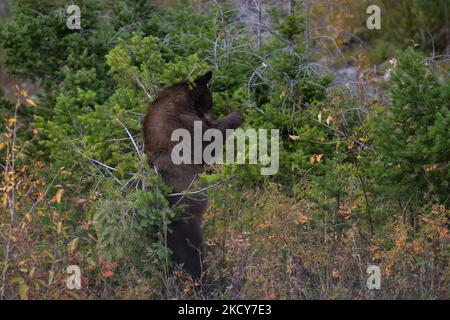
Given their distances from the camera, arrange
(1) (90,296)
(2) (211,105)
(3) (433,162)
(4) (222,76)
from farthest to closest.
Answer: (4) (222,76) → (2) (211,105) → (3) (433,162) → (1) (90,296)

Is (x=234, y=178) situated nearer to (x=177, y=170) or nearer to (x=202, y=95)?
(x=177, y=170)

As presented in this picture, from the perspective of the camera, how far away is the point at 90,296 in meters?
5.30

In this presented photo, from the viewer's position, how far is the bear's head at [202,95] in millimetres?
6816

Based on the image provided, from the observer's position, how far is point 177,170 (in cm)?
593

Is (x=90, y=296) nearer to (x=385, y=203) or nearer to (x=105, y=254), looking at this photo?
(x=105, y=254)

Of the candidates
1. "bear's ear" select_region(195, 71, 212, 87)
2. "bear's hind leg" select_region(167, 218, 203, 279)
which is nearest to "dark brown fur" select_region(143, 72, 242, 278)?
"bear's hind leg" select_region(167, 218, 203, 279)

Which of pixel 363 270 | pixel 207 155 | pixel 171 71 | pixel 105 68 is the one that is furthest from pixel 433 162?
pixel 105 68

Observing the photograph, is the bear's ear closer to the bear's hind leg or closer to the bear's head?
the bear's head

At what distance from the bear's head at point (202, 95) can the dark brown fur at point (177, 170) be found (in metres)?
0.25

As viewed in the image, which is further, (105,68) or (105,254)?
(105,68)

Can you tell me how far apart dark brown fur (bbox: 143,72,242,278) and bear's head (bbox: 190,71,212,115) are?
25 centimetres

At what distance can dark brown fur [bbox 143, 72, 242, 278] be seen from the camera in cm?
579

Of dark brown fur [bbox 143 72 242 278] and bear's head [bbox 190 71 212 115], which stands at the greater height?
bear's head [bbox 190 71 212 115]

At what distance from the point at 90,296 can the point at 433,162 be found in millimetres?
2963
